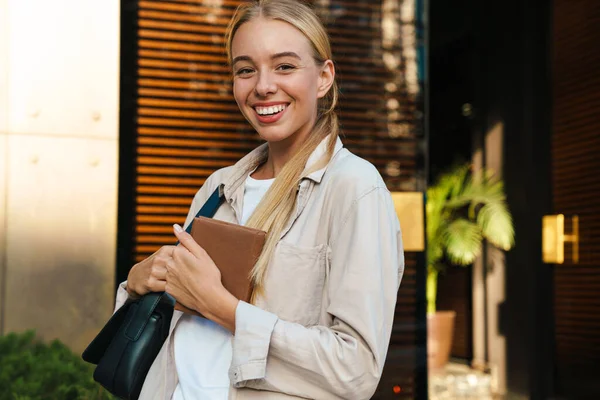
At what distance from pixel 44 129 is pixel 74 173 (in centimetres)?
28

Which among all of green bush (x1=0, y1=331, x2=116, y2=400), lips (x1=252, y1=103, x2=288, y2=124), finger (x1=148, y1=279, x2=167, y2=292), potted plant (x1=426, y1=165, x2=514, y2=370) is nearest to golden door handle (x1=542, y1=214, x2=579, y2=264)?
potted plant (x1=426, y1=165, x2=514, y2=370)

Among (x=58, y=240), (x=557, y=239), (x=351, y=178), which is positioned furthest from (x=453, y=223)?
(x=351, y=178)

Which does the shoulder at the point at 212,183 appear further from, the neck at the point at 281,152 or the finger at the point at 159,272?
the finger at the point at 159,272

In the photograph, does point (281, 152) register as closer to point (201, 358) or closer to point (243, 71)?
point (243, 71)

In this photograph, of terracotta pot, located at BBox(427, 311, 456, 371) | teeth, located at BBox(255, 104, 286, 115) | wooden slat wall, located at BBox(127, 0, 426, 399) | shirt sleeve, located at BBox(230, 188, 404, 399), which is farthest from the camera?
terracotta pot, located at BBox(427, 311, 456, 371)

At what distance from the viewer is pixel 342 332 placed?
1520mm

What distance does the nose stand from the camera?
171 centimetres

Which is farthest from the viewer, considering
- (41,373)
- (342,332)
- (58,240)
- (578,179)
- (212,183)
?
(578,179)

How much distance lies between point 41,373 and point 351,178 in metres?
2.89

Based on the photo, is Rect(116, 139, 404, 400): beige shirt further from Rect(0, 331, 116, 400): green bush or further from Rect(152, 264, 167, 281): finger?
Rect(0, 331, 116, 400): green bush

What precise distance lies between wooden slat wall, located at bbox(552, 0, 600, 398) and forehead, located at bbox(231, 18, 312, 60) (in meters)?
5.50

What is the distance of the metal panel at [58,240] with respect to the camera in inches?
162

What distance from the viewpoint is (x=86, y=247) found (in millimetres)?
4207

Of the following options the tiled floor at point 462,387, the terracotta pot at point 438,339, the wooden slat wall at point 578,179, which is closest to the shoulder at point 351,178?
the wooden slat wall at point 578,179
